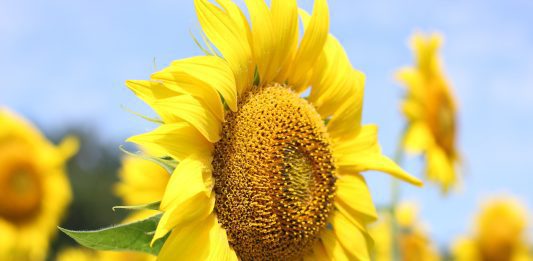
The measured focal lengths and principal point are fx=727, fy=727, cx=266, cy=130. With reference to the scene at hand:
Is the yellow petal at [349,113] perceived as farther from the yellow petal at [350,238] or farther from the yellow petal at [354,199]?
the yellow petal at [350,238]

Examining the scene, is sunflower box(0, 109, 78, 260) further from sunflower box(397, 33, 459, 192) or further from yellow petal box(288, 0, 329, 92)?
yellow petal box(288, 0, 329, 92)

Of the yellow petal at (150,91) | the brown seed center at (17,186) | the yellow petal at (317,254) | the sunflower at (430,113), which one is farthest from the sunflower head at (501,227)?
the yellow petal at (150,91)

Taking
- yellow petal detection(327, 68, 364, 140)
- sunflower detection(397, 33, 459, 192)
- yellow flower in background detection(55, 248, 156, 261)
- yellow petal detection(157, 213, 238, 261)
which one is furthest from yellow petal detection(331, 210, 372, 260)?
yellow flower in background detection(55, 248, 156, 261)

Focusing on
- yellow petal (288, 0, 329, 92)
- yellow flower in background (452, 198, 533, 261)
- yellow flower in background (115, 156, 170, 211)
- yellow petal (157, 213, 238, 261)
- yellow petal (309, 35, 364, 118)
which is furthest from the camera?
yellow flower in background (452, 198, 533, 261)

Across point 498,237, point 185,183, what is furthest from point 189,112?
point 498,237

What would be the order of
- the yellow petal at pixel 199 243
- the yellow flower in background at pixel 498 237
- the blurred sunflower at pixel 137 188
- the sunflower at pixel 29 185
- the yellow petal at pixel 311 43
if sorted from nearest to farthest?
the yellow petal at pixel 199 243 → the yellow petal at pixel 311 43 → the blurred sunflower at pixel 137 188 → the sunflower at pixel 29 185 → the yellow flower in background at pixel 498 237

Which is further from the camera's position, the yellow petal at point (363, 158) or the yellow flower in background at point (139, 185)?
the yellow flower in background at point (139, 185)

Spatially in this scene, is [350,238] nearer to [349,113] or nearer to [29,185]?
[349,113]
